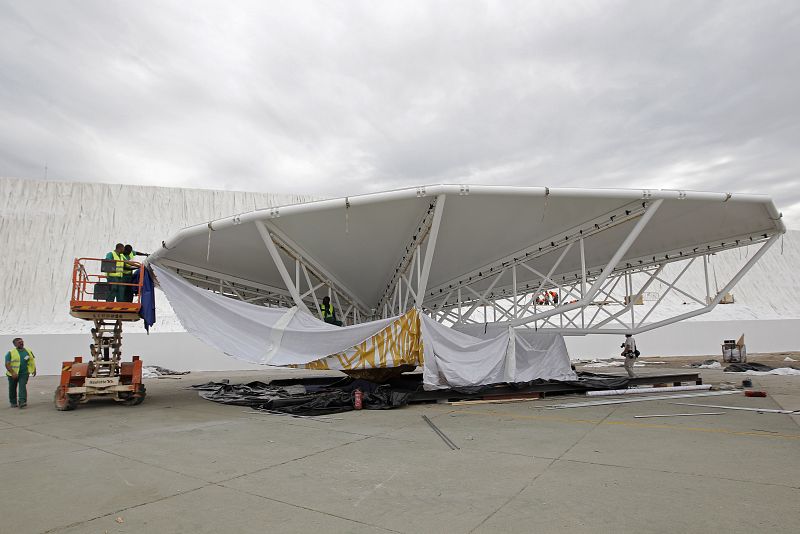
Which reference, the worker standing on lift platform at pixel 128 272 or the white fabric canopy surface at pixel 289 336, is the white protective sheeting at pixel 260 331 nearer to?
the white fabric canopy surface at pixel 289 336

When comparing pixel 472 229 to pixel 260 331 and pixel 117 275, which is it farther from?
pixel 117 275

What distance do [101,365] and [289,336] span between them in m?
4.48

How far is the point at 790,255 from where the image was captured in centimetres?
6856

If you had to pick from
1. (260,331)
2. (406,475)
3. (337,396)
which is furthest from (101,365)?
(406,475)

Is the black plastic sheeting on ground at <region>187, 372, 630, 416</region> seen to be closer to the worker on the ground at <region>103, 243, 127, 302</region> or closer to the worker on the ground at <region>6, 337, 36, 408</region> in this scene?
the worker on the ground at <region>103, 243, 127, 302</region>

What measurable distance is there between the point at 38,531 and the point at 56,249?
46763 millimetres

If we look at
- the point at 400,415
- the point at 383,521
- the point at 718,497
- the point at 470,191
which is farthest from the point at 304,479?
the point at 470,191

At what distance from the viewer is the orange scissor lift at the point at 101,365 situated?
1005cm

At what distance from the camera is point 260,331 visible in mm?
9977

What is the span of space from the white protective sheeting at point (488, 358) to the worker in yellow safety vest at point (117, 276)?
273 inches

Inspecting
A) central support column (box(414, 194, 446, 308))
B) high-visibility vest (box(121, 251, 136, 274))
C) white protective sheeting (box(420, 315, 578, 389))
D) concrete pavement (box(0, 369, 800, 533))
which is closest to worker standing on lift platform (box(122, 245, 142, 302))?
high-visibility vest (box(121, 251, 136, 274))

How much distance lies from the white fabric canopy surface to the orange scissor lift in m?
1.12

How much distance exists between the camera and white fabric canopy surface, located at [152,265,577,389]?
9.83 meters

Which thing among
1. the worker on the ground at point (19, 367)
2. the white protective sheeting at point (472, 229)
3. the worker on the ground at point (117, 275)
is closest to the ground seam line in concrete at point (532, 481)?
the white protective sheeting at point (472, 229)
